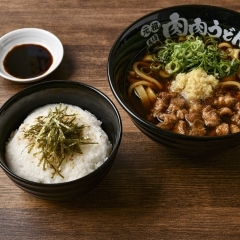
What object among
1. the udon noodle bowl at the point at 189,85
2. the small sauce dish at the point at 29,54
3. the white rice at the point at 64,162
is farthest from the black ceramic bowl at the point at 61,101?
the small sauce dish at the point at 29,54

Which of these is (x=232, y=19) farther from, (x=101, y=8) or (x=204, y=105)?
(x=101, y=8)

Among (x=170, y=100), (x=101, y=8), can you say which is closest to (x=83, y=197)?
(x=170, y=100)

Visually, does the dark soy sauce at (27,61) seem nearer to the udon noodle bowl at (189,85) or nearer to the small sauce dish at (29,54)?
the small sauce dish at (29,54)

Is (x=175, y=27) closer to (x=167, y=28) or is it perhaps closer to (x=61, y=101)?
(x=167, y=28)

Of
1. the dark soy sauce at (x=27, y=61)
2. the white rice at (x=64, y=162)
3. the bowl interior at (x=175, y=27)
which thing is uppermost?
the bowl interior at (x=175, y=27)

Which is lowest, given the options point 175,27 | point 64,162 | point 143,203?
point 143,203

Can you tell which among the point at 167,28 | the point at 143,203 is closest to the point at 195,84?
the point at 167,28
